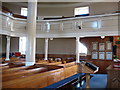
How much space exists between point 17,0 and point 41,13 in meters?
2.84

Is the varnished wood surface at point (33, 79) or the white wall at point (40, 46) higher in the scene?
the white wall at point (40, 46)

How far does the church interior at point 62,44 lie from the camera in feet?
15.7

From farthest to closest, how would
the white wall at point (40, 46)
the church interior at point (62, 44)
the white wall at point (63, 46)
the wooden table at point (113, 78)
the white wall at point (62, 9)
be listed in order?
the white wall at point (40, 46) < the white wall at point (63, 46) < the white wall at point (62, 9) < the church interior at point (62, 44) < the wooden table at point (113, 78)

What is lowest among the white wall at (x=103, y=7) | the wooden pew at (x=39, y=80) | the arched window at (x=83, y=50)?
the wooden pew at (x=39, y=80)

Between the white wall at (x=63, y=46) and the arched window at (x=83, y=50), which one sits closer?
the arched window at (x=83, y=50)

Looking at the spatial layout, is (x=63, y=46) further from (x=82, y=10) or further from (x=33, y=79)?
(x=33, y=79)

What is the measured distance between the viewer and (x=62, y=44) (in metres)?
13.0

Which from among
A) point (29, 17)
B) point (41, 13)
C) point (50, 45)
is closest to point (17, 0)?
point (41, 13)

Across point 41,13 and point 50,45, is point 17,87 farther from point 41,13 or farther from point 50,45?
point 41,13

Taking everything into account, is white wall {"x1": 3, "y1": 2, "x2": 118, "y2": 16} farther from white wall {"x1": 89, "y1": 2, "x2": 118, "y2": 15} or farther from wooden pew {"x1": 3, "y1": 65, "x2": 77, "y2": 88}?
wooden pew {"x1": 3, "y1": 65, "x2": 77, "y2": 88}

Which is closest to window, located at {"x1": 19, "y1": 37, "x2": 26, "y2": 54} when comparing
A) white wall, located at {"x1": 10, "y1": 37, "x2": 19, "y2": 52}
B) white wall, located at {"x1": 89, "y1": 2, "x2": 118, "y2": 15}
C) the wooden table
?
white wall, located at {"x1": 10, "y1": 37, "x2": 19, "y2": 52}

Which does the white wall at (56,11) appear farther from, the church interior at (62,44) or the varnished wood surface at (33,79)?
the varnished wood surface at (33,79)

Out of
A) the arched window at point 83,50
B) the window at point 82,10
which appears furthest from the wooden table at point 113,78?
the window at point 82,10

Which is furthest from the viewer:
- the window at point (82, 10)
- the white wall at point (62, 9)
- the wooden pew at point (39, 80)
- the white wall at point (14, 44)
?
the white wall at point (14, 44)
